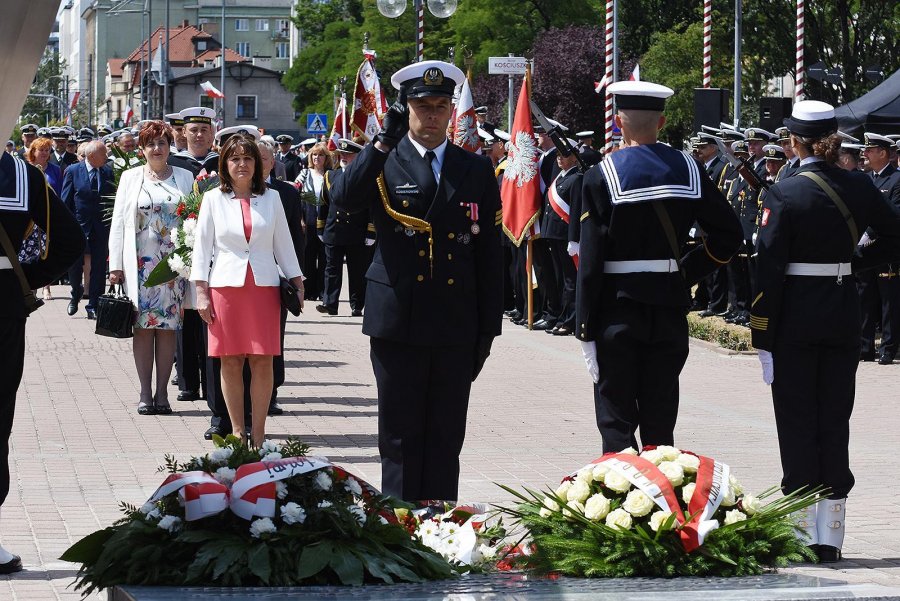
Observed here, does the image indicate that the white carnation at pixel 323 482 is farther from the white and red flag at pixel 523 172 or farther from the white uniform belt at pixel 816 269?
the white and red flag at pixel 523 172

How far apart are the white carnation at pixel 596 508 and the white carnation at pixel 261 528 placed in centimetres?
103

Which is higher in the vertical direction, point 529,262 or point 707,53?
point 707,53

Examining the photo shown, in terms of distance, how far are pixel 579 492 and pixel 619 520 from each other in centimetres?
25

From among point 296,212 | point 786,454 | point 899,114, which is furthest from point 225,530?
point 899,114

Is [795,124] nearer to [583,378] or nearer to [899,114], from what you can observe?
[583,378]

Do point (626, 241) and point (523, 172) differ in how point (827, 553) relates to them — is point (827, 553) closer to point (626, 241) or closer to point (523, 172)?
point (626, 241)

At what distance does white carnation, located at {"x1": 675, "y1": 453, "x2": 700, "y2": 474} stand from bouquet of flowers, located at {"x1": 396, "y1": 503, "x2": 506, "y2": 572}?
0.64m

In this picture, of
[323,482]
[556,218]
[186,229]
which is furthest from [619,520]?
[556,218]

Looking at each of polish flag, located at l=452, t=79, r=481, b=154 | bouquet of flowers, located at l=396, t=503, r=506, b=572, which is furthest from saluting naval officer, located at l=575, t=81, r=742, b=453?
polish flag, located at l=452, t=79, r=481, b=154

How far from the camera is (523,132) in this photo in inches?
731

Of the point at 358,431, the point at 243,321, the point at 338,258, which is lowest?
the point at 358,431

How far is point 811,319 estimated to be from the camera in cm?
703

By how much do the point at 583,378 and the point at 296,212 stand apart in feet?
15.2

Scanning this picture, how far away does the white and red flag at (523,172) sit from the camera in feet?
60.7
